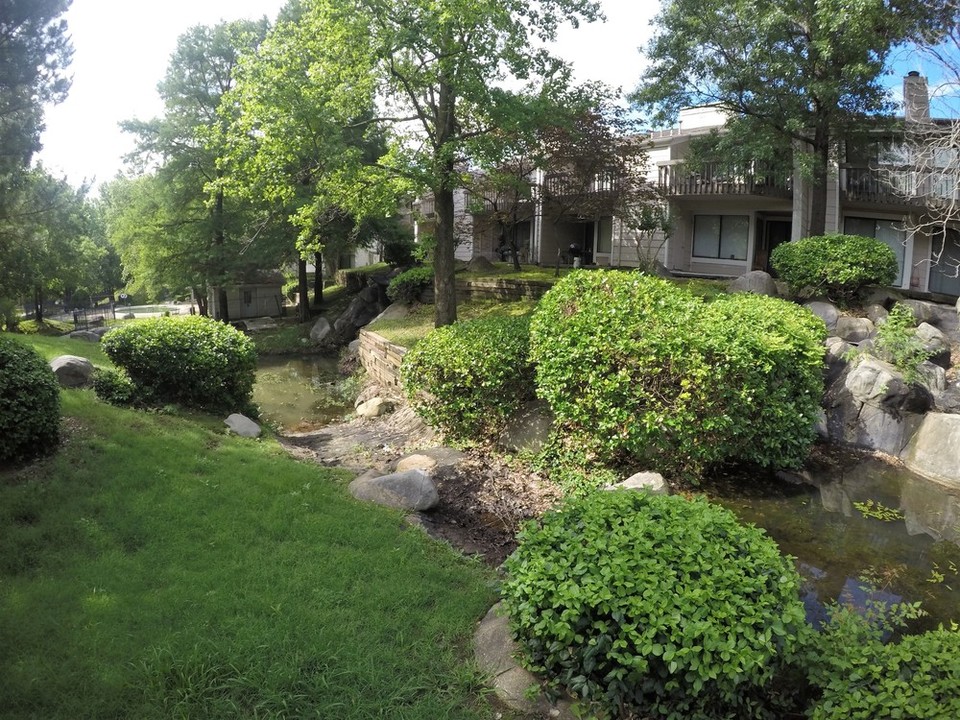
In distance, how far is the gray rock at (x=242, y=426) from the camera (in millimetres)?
9734

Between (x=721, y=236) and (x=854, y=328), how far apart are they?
1161 cm

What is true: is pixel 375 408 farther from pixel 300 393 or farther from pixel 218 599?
pixel 218 599

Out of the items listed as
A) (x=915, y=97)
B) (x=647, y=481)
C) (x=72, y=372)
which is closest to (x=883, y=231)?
(x=915, y=97)

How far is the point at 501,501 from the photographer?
7.32 metres

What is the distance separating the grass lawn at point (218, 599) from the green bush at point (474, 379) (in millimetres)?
2472

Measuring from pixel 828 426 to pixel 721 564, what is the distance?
23.7 feet

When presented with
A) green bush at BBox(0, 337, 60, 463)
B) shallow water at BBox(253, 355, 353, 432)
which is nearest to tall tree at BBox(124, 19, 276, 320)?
shallow water at BBox(253, 355, 353, 432)

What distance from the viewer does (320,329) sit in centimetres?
2531

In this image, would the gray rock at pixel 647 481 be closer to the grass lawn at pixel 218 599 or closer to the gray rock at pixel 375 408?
the grass lawn at pixel 218 599

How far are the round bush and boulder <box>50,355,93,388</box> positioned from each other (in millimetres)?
10119

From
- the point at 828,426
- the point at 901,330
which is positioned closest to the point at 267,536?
the point at 828,426

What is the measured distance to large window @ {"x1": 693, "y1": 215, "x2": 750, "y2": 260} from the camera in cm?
2297

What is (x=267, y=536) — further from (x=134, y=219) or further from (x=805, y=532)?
(x=134, y=219)

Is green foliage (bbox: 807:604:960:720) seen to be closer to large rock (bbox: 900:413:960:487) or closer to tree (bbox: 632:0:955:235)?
large rock (bbox: 900:413:960:487)
